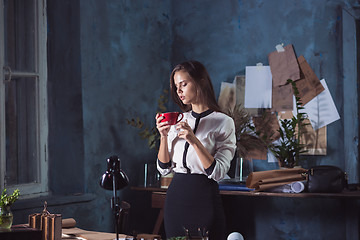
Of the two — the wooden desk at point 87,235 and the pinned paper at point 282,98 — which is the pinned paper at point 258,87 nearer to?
the pinned paper at point 282,98

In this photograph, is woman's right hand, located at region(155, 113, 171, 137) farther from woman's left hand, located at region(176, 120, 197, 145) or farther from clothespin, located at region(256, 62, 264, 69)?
clothespin, located at region(256, 62, 264, 69)

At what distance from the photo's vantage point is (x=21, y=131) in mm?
3713

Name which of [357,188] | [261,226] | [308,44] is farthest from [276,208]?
[308,44]

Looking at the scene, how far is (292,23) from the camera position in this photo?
4.08 metres

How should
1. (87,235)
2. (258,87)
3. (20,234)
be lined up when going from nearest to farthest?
(20,234), (87,235), (258,87)

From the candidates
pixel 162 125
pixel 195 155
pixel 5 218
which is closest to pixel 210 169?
pixel 195 155

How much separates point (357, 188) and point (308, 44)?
1.18 m

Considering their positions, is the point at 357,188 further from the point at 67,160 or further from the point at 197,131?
the point at 67,160

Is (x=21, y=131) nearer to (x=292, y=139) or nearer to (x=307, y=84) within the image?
(x=292, y=139)

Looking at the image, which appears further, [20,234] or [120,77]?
[120,77]

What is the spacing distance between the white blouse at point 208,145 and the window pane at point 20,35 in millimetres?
1503

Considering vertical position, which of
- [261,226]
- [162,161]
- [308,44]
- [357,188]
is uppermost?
[308,44]

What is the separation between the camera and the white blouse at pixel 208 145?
2660mm

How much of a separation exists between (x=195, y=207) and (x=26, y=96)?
1.75 metres
